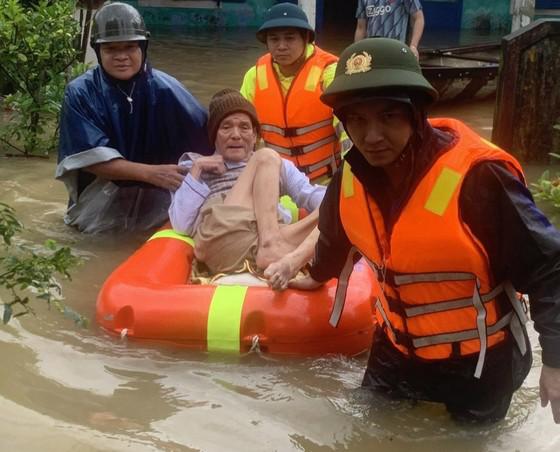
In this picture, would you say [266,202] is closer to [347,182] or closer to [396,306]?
[347,182]

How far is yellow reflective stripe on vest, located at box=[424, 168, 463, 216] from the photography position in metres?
2.77

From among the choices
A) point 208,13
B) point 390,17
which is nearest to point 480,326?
point 390,17

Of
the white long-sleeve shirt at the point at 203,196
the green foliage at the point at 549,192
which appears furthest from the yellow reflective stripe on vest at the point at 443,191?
the green foliage at the point at 549,192

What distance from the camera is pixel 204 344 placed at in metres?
3.98

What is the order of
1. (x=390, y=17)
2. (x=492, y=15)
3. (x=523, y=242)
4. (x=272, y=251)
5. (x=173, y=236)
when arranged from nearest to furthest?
1. (x=523, y=242)
2. (x=272, y=251)
3. (x=173, y=236)
4. (x=390, y=17)
5. (x=492, y=15)

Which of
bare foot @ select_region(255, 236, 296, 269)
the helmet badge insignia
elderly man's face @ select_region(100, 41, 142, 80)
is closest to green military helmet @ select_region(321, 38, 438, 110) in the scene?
the helmet badge insignia

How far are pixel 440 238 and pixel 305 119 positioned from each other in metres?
2.94

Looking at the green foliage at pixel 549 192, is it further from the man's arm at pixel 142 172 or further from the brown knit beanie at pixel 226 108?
the man's arm at pixel 142 172

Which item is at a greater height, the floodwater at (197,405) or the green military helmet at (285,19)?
the green military helmet at (285,19)

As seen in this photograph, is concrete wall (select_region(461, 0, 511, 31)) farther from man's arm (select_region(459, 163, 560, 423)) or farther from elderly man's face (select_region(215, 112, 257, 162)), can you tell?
man's arm (select_region(459, 163, 560, 423))

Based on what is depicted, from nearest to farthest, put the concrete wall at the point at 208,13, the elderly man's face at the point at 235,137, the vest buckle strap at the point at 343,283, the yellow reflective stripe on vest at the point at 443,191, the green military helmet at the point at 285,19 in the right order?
the yellow reflective stripe on vest at the point at 443,191 → the vest buckle strap at the point at 343,283 → the elderly man's face at the point at 235,137 → the green military helmet at the point at 285,19 → the concrete wall at the point at 208,13

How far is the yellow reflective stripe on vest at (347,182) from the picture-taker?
306cm

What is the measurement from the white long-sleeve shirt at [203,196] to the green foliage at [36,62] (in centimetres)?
273

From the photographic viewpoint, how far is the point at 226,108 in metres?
4.75
